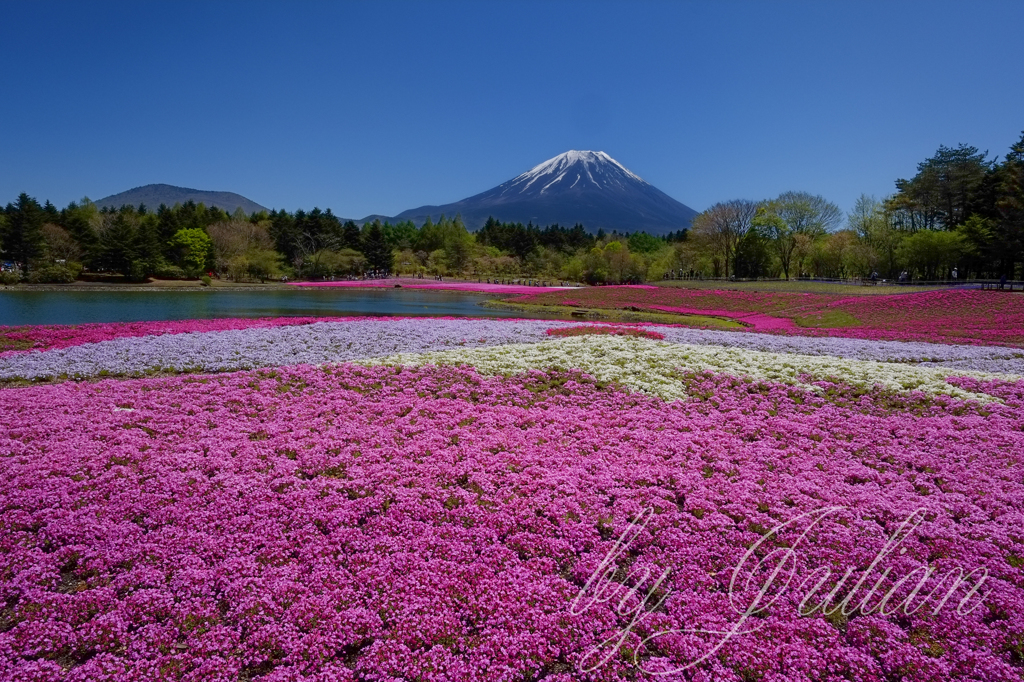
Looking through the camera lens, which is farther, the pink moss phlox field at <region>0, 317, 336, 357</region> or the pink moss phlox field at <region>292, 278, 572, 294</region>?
the pink moss phlox field at <region>292, 278, 572, 294</region>

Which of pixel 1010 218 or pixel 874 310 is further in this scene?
pixel 1010 218

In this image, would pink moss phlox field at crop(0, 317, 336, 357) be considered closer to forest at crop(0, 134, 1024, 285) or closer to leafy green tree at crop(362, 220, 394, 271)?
forest at crop(0, 134, 1024, 285)

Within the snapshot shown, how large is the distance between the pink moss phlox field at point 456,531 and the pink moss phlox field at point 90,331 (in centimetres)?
981

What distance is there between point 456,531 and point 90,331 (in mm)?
24144

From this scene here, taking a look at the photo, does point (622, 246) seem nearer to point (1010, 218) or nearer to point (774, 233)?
point (774, 233)

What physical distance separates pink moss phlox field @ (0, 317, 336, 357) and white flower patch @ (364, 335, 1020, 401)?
43.2 ft

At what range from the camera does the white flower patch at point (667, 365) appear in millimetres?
13344

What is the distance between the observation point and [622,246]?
10494 centimetres

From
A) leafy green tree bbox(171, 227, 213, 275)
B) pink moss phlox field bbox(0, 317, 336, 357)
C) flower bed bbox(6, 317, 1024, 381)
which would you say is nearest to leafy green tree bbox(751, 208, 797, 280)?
flower bed bbox(6, 317, 1024, 381)

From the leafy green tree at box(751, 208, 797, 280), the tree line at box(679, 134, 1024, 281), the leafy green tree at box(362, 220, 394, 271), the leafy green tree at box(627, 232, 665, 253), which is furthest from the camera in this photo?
the leafy green tree at box(627, 232, 665, 253)

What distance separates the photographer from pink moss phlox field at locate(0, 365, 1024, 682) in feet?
14.8

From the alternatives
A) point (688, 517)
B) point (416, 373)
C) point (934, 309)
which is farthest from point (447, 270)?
point (688, 517)

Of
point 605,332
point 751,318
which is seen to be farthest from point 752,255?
point 605,332

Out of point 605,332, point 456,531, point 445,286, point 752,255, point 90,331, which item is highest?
point 752,255
